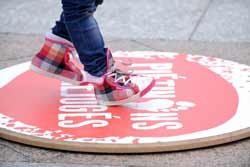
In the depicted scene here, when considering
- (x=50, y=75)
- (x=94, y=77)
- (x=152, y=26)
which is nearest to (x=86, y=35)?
(x=94, y=77)

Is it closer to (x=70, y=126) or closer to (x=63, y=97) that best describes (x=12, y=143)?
(x=70, y=126)

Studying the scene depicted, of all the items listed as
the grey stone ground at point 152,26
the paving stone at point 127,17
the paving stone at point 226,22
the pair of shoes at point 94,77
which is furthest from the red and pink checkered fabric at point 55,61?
the paving stone at point 226,22

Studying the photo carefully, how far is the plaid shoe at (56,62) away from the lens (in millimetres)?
4398

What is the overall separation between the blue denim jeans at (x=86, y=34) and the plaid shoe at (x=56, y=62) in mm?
162

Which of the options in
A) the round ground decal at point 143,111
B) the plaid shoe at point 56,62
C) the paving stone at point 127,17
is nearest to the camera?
the round ground decal at point 143,111

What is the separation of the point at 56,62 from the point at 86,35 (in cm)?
31

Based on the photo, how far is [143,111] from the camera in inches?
167

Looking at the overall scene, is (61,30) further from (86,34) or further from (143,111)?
(143,111)

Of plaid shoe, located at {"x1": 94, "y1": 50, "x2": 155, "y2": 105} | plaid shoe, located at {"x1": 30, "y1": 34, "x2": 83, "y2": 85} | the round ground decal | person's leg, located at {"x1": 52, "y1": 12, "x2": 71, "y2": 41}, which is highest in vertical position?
Answer: person's leg, located at {"x1": 52, "y1": 12, "x2": 71, "y2": 41}

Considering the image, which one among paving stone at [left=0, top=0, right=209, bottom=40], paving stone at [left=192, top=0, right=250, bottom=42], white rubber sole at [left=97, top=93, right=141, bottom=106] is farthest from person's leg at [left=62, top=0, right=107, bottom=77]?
paving stone at [left=192, top=0, right=250, bottom=42]

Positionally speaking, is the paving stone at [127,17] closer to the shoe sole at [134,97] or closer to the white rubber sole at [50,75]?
the white rubber sole at [50,75]

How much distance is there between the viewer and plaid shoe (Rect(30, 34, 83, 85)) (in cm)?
440

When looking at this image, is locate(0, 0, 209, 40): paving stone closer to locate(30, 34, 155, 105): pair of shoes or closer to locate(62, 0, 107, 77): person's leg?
locate(30, 34, 155, 105): pair of shoes

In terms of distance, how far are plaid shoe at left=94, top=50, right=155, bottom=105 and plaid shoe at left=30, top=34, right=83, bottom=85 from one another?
0.66 feet
